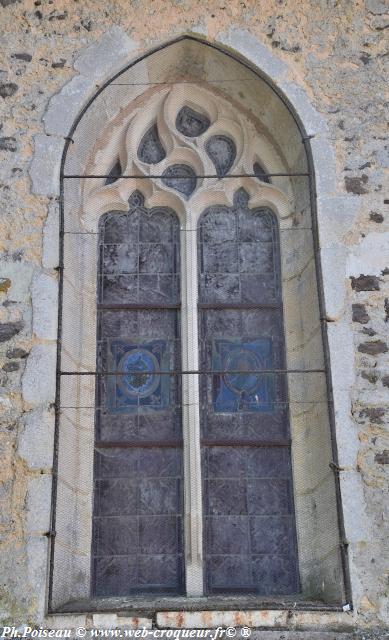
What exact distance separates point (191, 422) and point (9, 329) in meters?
1.09

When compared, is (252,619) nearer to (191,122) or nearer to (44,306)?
(44,306)

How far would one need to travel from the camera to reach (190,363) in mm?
4836

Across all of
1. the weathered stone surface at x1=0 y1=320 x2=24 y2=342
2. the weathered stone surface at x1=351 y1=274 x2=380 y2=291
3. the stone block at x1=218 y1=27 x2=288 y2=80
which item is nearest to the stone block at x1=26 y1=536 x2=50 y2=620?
the weathered stone surface at x1=0 y1=320 x2=24 y2=342

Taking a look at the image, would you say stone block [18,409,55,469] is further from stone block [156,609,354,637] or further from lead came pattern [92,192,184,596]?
stone block [156,609,354,637]

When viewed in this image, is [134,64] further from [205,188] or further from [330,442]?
[330,442]

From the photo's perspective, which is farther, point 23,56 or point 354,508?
point 23,56

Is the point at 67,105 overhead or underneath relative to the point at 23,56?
underneath

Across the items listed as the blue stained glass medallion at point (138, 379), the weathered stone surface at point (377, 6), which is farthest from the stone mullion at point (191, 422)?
the weathered stone surface at point (377, 6)

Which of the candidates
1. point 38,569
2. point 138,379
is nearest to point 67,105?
point 138,379

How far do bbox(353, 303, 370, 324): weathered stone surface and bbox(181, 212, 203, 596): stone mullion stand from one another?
2.95 feet

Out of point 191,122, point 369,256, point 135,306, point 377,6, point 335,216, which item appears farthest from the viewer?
point 191,122

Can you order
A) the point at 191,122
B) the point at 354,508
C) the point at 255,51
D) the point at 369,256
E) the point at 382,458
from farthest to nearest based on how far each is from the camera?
the point at 191,122, the point at 255,51, the point at 369,256, the point at 382,458, the point at 354,508

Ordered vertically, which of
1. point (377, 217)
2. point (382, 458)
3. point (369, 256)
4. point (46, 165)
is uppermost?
point (46, 165)

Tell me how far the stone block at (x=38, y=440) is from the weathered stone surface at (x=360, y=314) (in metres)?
→ 1.68
